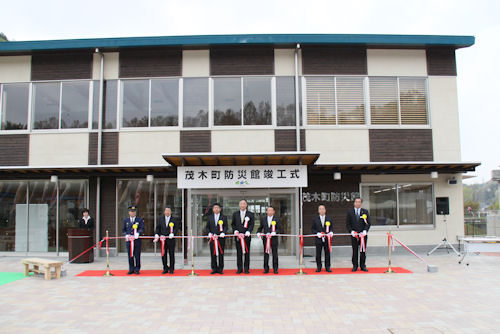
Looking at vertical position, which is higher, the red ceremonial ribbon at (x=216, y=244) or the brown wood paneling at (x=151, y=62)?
the brown wood paneling at (x=151, y=62)

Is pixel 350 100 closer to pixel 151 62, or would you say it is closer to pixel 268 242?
pixel 268 242

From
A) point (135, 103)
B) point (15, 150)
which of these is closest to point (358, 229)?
point (135, 103)

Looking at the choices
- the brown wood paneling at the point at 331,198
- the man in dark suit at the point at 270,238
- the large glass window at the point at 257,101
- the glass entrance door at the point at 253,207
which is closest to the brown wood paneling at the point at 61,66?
the large glass window at the point at 257,101

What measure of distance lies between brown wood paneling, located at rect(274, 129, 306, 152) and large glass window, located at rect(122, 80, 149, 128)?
4.33 m

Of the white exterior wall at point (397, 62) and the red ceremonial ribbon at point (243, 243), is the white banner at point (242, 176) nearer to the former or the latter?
the red ceremonial ribbon at point (243, 243)

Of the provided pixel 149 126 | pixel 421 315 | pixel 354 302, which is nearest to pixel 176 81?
pixel 149 126

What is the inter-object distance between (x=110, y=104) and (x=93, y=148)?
1.57 m

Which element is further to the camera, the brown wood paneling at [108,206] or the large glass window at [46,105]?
the large glass window at [46,105]

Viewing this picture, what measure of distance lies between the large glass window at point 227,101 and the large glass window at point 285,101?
1286 mm

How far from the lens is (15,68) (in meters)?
13.1

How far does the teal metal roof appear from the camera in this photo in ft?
39.9

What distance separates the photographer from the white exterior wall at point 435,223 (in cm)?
1235

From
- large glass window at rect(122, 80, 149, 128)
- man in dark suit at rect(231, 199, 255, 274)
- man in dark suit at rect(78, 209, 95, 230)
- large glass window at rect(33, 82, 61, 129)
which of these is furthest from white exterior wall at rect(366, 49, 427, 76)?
large glass window at rect(33, 82, 61, 129)

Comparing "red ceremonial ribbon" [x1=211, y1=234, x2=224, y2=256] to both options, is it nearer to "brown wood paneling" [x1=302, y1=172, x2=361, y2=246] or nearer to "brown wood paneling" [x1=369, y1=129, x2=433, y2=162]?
"brown wood paneling" [x1=302, y1=172, x2=361, y2=246]
